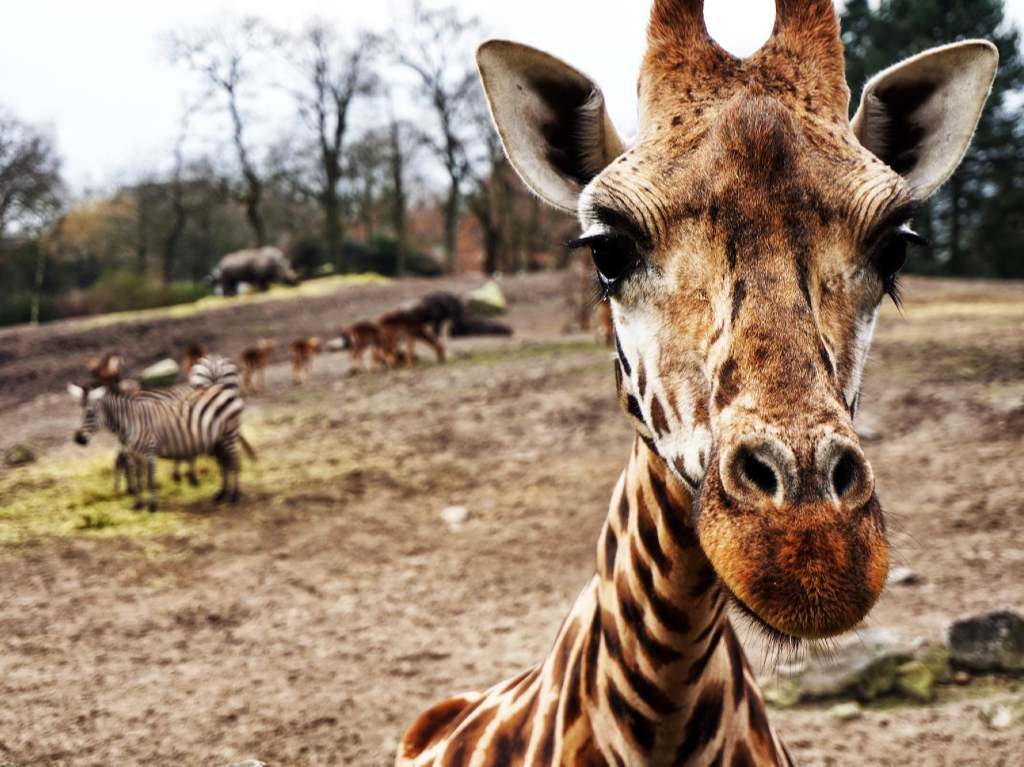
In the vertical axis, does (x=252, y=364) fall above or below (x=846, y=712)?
above

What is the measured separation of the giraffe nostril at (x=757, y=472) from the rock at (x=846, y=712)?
3.91 meters

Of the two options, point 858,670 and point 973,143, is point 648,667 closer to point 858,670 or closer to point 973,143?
point 858,670

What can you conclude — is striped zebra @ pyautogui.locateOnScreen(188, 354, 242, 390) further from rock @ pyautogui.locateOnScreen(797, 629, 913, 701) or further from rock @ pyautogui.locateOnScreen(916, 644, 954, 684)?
rock @ pyautogui.locateOnScreen(916, 644, 954, 684)

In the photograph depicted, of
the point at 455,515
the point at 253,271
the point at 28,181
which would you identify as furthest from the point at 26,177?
the point at 455,515

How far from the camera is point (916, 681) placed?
16.0 ft

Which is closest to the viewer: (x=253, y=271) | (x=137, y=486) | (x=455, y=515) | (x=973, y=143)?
(x=455, y=515)

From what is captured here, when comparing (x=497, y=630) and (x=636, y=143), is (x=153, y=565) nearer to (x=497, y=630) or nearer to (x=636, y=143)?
(x=497, y=630)

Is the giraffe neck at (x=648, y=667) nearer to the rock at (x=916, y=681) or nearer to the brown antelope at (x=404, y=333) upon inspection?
the rock at (x=916, y=681)

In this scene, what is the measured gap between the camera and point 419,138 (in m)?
45.0

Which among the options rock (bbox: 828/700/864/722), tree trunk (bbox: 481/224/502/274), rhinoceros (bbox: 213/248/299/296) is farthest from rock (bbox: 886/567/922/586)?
tree trunk (bbox: 481/224/502/274)

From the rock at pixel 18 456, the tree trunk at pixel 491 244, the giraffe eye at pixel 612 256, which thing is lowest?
the rock at pixel 18 456

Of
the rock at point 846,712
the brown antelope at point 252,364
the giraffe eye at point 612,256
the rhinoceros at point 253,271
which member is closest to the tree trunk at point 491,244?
the rhinoceros at point 253,271

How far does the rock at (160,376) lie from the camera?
17.6 meters

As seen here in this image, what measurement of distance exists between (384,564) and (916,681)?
489 centimetres
